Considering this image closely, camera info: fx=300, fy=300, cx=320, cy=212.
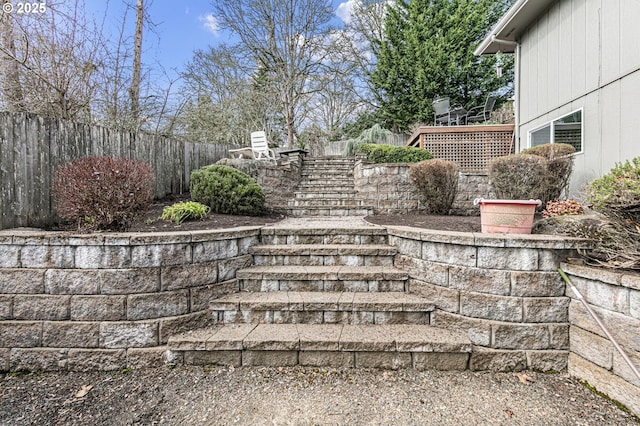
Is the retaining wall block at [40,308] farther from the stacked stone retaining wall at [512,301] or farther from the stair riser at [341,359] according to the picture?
the stacked stone retaining wall at [512,301]

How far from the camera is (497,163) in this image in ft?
14.6

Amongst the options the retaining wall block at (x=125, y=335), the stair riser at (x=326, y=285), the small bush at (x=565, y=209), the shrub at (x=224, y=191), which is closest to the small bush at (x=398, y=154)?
the shrub at (x=224, y=191)

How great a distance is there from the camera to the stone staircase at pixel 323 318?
2.46 meters

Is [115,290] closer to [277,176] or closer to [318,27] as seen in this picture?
[277,176]

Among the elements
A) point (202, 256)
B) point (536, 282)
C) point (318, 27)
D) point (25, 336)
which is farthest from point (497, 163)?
point (318, 27)

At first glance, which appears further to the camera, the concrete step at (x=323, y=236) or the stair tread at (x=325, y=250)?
the concrete step at (x=323, y=236)

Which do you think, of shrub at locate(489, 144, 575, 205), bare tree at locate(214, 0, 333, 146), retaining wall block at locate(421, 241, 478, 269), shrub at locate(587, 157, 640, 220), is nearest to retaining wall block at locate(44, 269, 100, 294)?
retaining wall block at locate(421, 241, 478, 269)

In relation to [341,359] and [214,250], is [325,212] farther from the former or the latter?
[341,359]

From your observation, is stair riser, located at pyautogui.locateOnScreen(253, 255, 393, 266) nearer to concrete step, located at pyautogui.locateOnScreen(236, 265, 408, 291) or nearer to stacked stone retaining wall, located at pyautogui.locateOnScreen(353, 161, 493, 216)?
concrete step, located at pyautogui.locateOnScreen(236, 265, 408, 291)

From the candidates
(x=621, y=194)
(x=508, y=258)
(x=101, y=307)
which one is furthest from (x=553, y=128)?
(x=101, y=307)

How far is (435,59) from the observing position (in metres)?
13.2

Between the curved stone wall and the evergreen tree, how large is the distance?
44.4ft

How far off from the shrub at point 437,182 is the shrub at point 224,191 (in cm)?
299

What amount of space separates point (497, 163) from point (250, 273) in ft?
12.7
